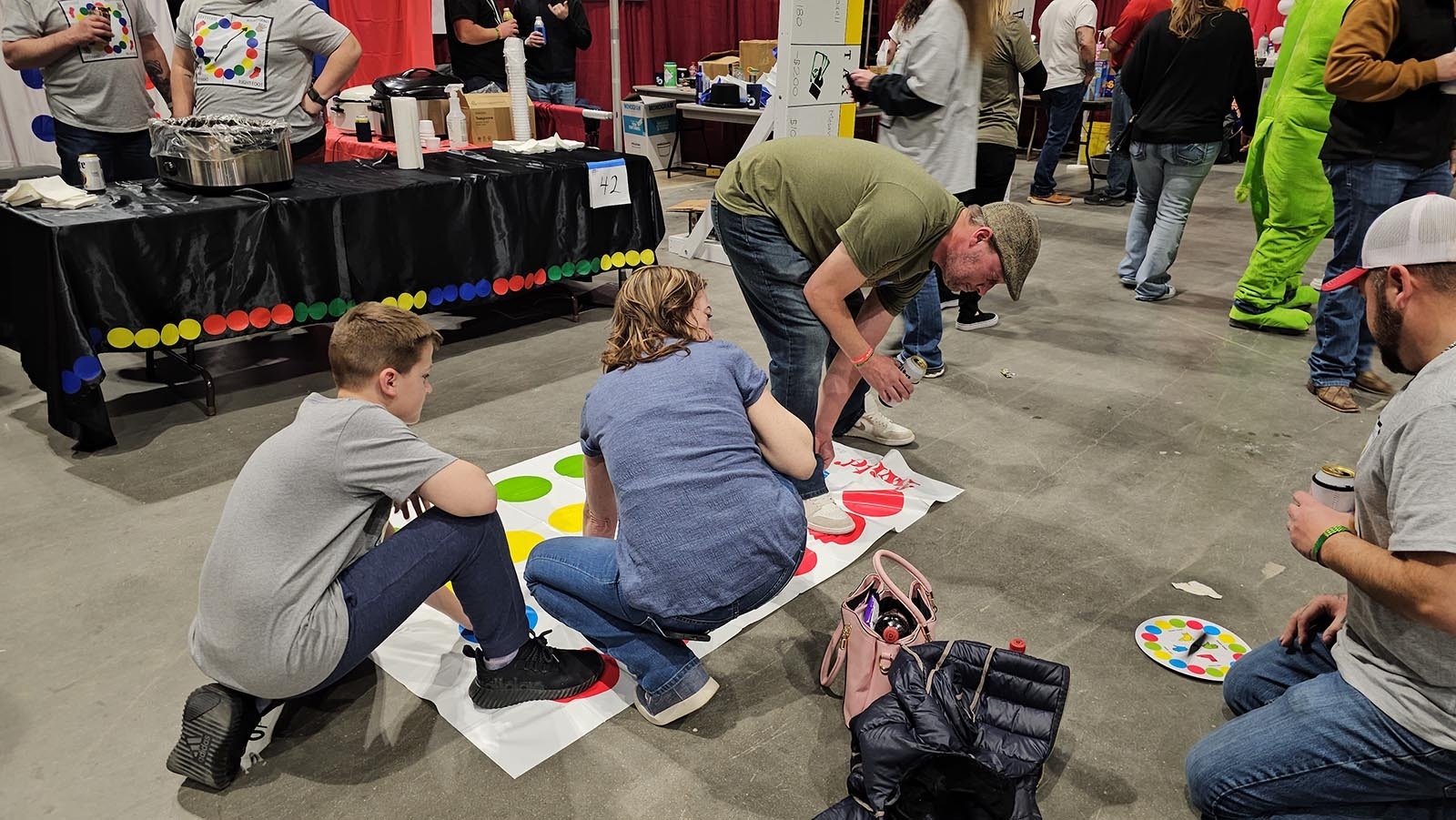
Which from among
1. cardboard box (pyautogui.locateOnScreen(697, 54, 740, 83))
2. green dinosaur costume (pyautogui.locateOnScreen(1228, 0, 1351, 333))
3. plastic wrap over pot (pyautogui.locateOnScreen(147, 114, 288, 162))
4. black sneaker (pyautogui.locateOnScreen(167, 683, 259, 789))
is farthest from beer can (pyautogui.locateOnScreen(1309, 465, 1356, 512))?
cardboard box (pyautogui.locateOnScreen(697, 54, 740, 83))

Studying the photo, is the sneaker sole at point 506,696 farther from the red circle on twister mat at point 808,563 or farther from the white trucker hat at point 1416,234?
the white trucker hat at point 1416,234

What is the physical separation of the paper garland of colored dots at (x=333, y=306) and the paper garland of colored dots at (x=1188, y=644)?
2.28 m

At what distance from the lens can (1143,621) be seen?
2.28 m

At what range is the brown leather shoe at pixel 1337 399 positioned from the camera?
3521 millimetres

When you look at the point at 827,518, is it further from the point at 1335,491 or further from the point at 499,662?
the point at 1335,491

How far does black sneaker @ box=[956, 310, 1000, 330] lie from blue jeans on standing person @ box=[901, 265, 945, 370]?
80 cm

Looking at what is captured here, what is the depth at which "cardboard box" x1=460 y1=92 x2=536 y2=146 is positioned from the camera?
14.9 ft

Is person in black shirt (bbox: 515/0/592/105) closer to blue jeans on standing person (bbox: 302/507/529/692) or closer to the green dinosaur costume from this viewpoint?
the green dinosaur costume

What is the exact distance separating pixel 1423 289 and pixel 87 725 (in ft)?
8.22

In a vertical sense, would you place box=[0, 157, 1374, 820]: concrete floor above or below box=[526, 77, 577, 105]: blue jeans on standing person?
below

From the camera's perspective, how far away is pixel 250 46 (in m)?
3.71

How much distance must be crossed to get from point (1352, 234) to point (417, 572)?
10.9ft

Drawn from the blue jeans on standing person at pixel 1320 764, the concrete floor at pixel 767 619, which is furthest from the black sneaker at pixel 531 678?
the blue jeans on standing person at pixel 1320 764

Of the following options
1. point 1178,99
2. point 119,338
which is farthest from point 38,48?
point 1178,99
